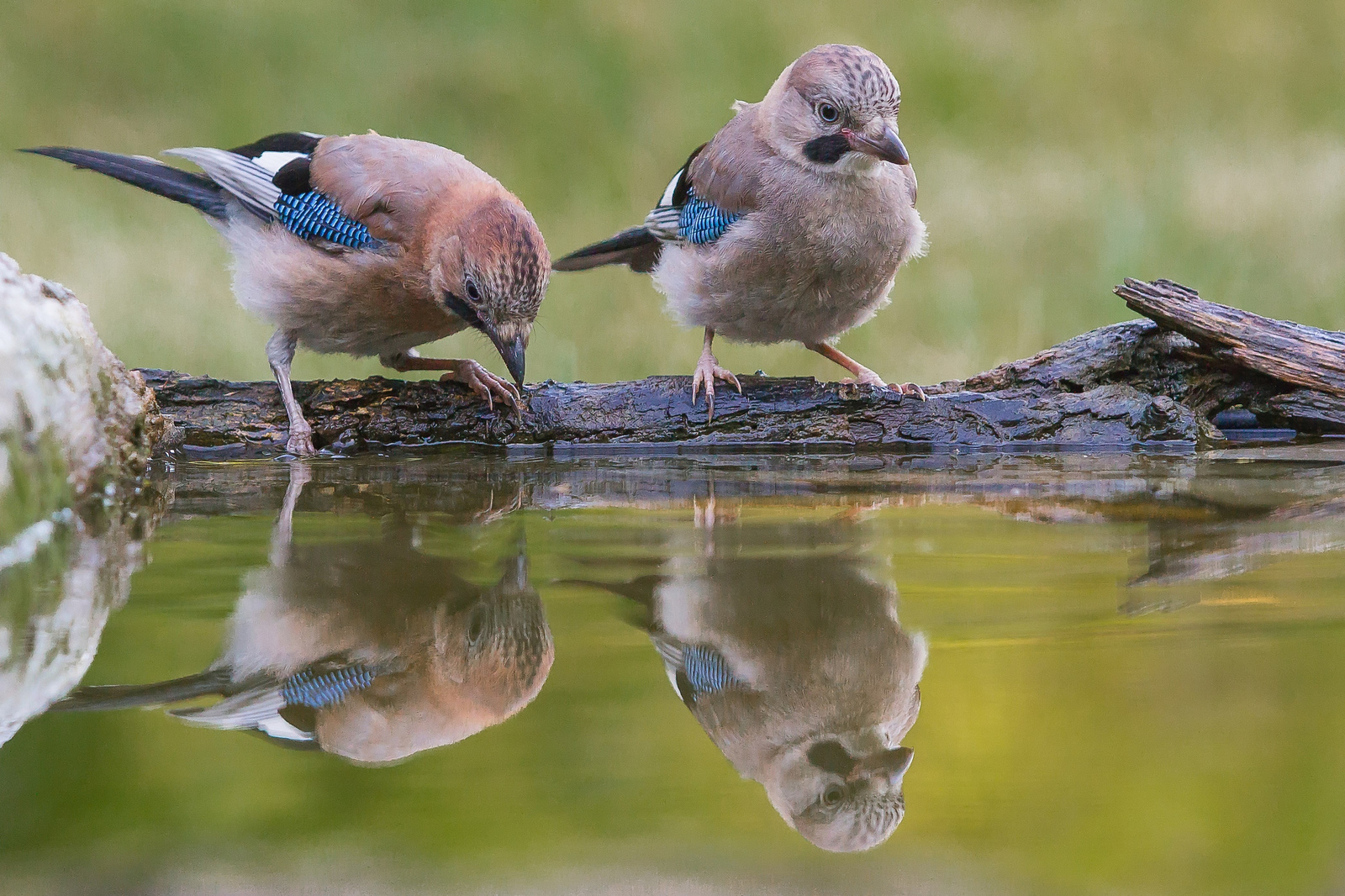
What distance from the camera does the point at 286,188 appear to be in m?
5.18

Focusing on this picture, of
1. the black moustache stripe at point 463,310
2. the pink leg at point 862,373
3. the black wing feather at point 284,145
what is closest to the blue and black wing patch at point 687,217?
the pink leg at point 862,373

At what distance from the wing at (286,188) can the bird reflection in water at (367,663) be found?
232 cm

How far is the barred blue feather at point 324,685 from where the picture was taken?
200 centimetres

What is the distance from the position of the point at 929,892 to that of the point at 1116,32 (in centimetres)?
1047

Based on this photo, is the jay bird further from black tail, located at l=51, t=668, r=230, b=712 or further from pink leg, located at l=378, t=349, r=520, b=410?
black tail, located at l=51, t=668, r=230, b=712

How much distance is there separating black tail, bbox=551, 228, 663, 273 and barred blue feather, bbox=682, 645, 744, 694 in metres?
3.86

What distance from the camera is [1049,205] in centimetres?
920

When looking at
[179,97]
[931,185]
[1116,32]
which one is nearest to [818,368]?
[931,185]

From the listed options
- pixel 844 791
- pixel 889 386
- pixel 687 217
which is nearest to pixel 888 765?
pixel 844 791

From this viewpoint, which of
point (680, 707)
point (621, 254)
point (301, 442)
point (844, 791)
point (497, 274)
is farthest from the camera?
point (621, 254)

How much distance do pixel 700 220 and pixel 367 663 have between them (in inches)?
137

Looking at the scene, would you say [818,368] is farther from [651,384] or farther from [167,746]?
[167,746]

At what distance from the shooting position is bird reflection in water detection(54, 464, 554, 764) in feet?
6.34

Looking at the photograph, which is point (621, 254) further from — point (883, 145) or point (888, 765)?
point (888, 765)
